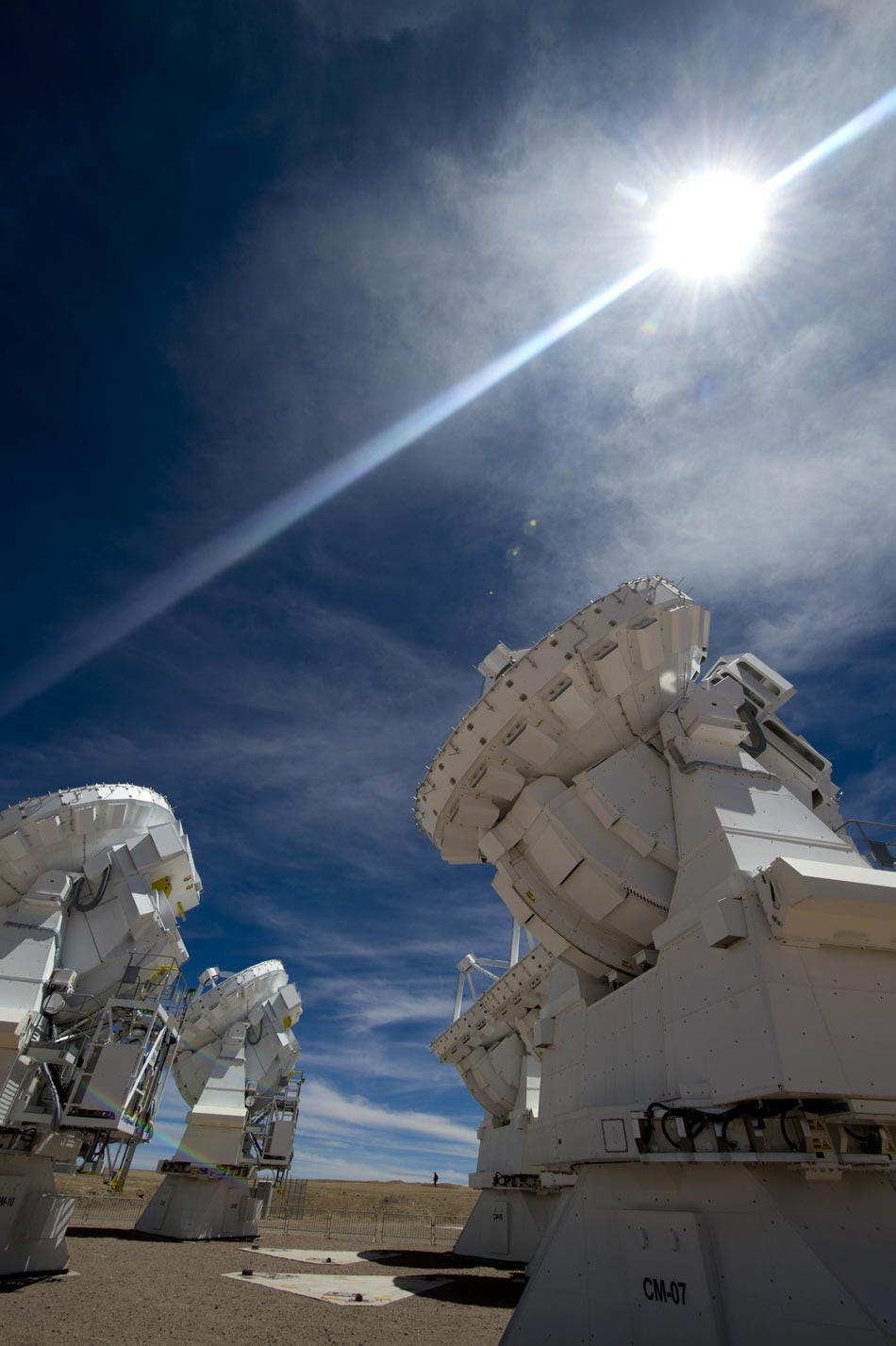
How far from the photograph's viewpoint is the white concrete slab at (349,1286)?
14.1 metres

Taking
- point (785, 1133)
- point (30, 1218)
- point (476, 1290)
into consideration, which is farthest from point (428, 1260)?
point (785, 1133)

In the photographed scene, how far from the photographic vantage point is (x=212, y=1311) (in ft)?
39.2

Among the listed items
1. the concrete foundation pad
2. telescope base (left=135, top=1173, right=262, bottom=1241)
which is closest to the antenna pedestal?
telescope base (left=135, top=1173, right=262, bottom=1241)

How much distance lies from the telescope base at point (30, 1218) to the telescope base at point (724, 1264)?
12.3 metres

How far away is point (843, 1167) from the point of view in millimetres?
7051

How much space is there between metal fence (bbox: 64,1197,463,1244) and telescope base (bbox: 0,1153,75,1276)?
56.9ft

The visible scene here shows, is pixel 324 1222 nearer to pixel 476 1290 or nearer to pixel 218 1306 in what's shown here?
pixel 476 1290

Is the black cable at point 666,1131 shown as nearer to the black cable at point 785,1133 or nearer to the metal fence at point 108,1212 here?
the black cable at point 785,1133

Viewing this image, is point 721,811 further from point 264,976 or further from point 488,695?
point 264,976

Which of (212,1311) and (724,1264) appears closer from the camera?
(724,1264)

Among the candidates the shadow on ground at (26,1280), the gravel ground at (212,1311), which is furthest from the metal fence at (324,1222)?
the shadow on ground at (26,1280)

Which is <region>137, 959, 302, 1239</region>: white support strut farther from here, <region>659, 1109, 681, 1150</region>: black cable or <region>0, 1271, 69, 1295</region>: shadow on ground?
<region>659, 1109, 681, 1150</region>: black cable

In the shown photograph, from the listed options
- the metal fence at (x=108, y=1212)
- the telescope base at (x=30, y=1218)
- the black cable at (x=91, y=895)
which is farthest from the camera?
the metal fence at (x=108, y=1212)

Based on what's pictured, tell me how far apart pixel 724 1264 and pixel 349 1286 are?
1347cm
